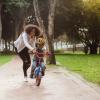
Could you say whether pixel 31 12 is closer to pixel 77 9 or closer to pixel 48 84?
pixel 77 9

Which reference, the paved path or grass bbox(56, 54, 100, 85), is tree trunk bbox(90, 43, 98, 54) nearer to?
grass bbox(56, 54, 100, 85)

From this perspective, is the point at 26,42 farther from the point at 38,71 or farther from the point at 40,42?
the point at 38,71

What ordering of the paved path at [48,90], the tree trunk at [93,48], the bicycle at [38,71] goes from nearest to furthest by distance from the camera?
the paved path at [48,90] → the bicycle at [38,71] → the tree trunk at [93,48]

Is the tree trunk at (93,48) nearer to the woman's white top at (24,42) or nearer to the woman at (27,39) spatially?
the woman at (27,39)

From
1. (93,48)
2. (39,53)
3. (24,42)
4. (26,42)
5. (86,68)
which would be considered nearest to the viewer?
(39,53)

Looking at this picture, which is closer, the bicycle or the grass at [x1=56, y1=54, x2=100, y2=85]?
the bicycle

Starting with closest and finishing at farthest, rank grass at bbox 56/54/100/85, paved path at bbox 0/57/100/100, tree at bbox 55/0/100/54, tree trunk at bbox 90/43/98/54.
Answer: paved path at bbox 0/57/100/100 < grass at bbox 56/54/100/85 < tree at bbox 55/0/100/54 < tree trunk at bbox 90/43/98/54

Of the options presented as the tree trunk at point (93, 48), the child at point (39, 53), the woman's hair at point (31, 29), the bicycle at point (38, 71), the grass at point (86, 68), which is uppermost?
the woman's hair at point (31, 29)

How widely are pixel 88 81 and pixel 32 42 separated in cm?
241

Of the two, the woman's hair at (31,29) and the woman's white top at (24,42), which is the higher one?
the woman's hair at (31,29)

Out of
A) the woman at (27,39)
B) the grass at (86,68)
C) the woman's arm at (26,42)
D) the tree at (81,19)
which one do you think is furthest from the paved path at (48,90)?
the tree at (81,19)

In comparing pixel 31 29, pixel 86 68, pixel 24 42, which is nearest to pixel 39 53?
pixel 24 42

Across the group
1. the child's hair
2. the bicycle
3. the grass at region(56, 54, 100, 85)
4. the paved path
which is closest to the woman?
the child's hair

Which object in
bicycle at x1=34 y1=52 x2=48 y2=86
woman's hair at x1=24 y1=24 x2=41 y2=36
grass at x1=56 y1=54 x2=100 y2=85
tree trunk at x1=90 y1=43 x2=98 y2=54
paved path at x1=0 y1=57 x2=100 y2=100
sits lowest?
tree trunk at x1=90 y1=43 x2=98 y2=54
